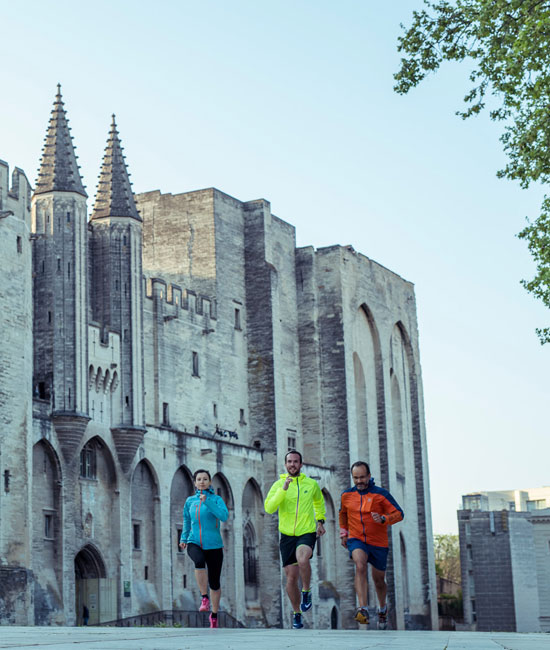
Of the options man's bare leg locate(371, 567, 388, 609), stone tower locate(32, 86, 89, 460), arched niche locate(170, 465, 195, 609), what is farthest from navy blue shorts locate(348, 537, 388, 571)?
arched niche locate(170, 465, 195, 609)

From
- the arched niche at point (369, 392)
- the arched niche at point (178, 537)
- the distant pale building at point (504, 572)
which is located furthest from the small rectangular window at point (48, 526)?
the distant pale building at point (504, 572)

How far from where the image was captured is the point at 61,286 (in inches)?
1387

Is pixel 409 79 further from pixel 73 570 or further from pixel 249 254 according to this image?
pixel 249 254

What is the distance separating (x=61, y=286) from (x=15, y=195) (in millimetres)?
3345

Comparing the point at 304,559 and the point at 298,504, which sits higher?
the point at 298,504

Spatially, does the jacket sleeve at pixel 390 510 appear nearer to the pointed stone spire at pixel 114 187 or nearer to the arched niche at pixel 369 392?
the pointed stone spire at pixel 114 187

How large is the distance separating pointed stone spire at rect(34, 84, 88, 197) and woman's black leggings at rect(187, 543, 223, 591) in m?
22.6

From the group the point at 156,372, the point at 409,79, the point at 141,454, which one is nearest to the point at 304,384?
the point at 156,372

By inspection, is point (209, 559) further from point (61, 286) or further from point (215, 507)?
point (61, 286)

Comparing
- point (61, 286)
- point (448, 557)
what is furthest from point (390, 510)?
point (448, 557)

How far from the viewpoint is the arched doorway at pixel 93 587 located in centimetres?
3550

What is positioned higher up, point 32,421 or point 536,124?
point 536,124

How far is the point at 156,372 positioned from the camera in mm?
42562

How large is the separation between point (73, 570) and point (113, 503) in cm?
327
